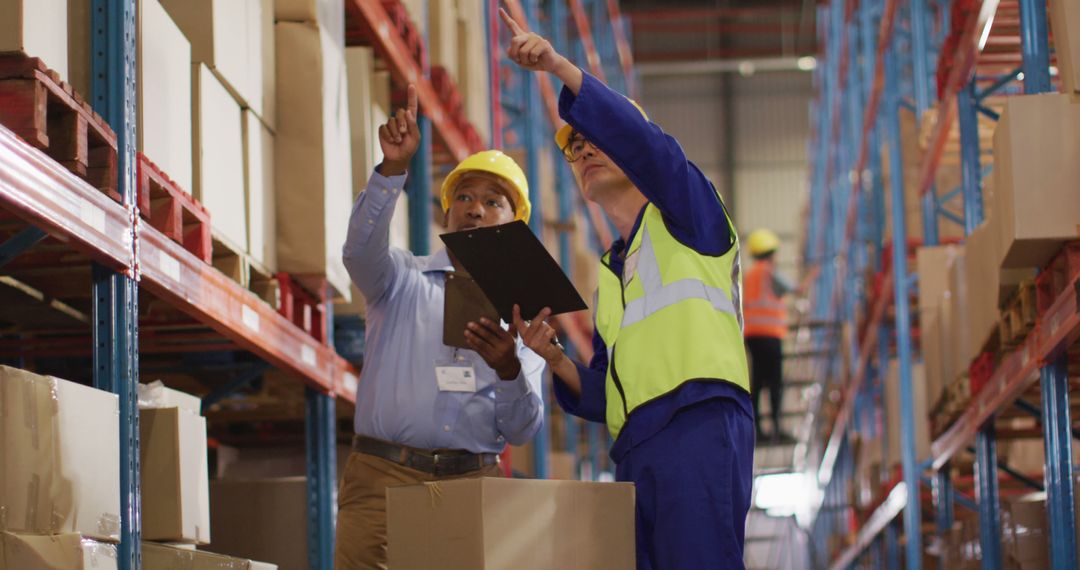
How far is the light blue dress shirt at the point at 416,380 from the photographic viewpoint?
16.6ft

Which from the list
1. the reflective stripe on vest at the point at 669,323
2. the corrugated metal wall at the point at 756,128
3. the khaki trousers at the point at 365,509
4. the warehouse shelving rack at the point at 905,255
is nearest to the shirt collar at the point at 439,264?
the khaki trousers at the point at 365,509

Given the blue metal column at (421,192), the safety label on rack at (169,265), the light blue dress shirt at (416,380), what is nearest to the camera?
the safety label on rack at (169,265)

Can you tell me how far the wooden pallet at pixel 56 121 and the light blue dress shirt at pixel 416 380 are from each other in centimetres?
92

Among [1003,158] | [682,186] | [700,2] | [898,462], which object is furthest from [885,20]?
[700,2]

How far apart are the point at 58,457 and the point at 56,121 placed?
3.06ft

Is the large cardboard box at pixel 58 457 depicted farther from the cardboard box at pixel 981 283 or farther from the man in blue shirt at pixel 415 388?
the cardboard box at pixel 981 283

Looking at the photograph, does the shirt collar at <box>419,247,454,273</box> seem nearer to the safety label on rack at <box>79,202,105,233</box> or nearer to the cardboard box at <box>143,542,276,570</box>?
the cardboard box at <box>143,542,276,570</box>

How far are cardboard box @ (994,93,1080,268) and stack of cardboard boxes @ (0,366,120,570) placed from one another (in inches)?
143

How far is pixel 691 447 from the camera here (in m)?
3.62

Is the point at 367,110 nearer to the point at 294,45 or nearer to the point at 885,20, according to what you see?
the point at 294,45

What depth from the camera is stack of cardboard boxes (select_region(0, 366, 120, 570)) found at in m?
3.63

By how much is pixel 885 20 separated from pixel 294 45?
787 centimetres

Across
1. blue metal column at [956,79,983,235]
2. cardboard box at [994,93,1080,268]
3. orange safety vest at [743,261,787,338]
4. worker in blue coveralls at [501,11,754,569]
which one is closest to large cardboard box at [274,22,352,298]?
worker in blue coveralls at [501,11,754,569]

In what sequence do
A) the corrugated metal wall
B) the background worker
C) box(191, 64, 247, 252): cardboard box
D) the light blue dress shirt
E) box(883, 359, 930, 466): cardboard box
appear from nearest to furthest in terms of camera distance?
the light blue dress shirt, box(191, 64, 247, 252): cardboard box, box(883, 359, 930, 466): cardboard box, the background worker, the corrugated metal wall
